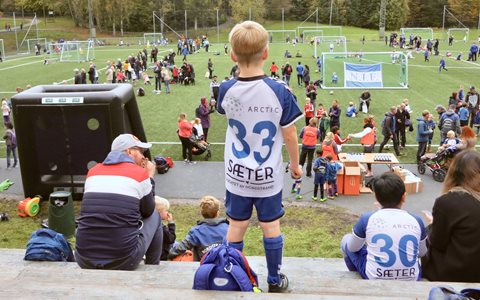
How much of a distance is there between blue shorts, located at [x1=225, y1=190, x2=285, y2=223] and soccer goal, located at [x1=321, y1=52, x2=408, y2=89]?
23.9 m

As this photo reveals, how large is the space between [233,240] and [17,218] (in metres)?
8.66

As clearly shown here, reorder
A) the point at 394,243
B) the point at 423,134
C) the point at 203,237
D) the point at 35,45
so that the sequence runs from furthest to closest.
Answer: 1. the point at 35,45
2. the point at 423,134
3. the point at 203,237
4. the point at 394,243

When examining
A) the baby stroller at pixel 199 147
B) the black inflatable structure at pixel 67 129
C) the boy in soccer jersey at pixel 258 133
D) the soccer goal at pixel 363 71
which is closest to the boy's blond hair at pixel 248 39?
the boy in soccer jersey at pixel 258 133

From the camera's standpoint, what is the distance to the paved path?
11.5 meters

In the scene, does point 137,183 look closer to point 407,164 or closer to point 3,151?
point 407,164

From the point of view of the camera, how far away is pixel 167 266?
14.5 ft

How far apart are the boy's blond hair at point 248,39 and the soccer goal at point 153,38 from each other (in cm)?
6140

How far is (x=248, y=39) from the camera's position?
3447 mm

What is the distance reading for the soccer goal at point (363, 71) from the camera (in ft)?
87.2

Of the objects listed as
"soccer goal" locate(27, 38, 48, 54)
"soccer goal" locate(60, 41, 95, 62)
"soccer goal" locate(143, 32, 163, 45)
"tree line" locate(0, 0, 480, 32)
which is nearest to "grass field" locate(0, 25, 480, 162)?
"soccer goal" locate(60, 41, 95, 62)

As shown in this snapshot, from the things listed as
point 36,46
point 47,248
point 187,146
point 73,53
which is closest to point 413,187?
point 187,146

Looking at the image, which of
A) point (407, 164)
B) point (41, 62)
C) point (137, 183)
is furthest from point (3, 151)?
point (41, 62)

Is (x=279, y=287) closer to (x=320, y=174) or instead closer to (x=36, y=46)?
(x=320, y=174)

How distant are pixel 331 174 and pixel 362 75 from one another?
16368 mm
